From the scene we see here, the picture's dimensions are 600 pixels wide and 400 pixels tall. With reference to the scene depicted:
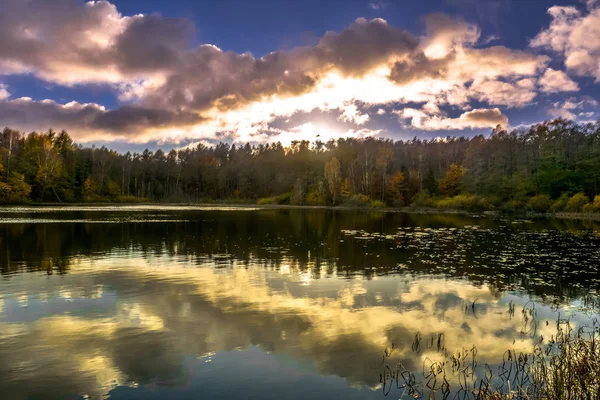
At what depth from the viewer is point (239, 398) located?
24.0ft

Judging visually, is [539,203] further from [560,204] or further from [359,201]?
[359,201]

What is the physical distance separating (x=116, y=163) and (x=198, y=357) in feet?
476

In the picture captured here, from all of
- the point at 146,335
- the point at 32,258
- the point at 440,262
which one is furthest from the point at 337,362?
the point at 32,258

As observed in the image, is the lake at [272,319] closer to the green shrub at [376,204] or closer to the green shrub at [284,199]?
the green shrub at [376,204]

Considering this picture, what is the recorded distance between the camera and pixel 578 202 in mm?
67688

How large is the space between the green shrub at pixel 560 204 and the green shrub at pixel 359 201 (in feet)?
127

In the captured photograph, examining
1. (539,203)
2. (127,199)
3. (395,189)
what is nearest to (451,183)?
(395,189)

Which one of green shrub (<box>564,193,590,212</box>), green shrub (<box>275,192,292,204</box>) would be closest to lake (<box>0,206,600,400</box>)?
green shrub (<box>564,193,590,212</box>)

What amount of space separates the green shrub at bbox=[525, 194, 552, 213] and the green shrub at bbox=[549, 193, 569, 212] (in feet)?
4.43

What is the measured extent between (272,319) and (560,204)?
74647mm

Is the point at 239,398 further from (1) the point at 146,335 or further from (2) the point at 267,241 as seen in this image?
(2) the point at 267,241

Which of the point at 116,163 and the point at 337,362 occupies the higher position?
the point at 116,163

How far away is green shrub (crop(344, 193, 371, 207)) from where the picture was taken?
318ft

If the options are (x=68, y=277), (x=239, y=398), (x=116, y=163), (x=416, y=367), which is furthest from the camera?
(x=116, y=163)
